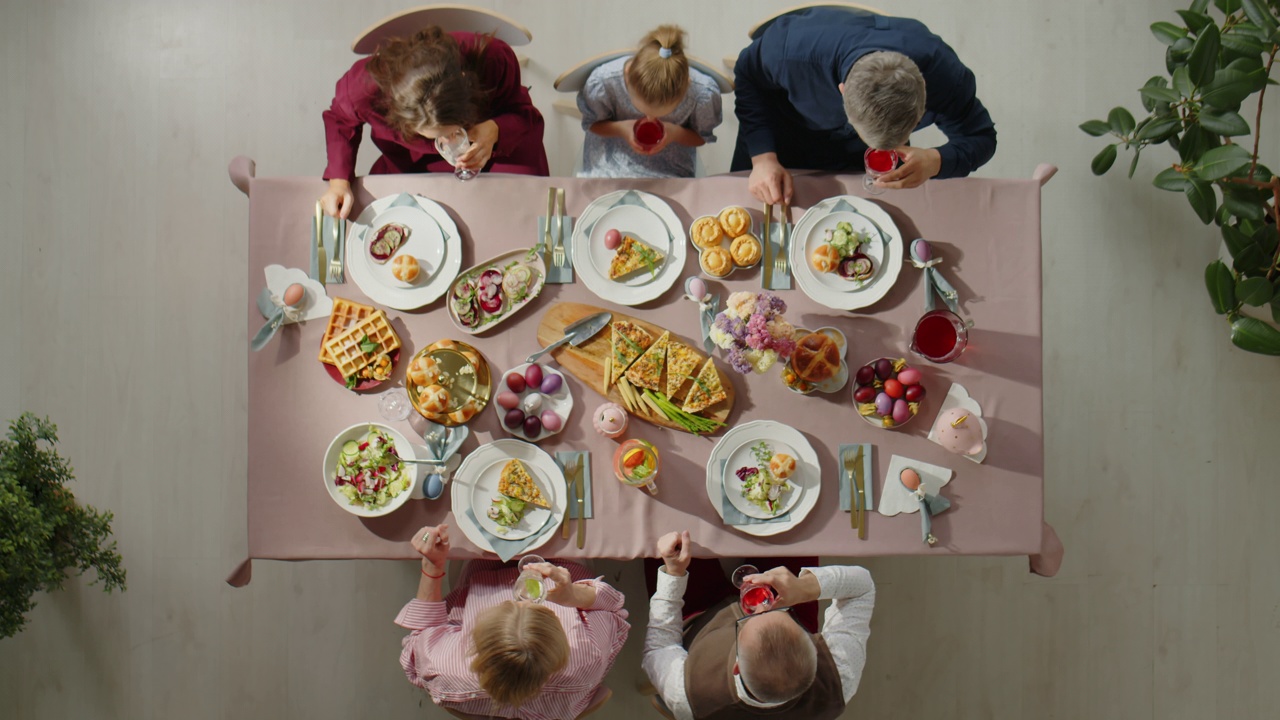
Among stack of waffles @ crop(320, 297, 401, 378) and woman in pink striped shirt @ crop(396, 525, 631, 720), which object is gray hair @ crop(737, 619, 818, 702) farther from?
stack of waffles @ crop(320, 297, 401, 378)

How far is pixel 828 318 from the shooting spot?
7.06 ft

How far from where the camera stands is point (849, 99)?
5.92 ft

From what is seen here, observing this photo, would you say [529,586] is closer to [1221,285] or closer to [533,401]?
[533,401]

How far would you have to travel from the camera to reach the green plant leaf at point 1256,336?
2541mm

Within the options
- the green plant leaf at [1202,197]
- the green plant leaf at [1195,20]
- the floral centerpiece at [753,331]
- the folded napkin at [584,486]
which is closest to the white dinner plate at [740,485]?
the floral centerpiece at [753,331]

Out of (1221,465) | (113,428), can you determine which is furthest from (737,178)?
(113,428)

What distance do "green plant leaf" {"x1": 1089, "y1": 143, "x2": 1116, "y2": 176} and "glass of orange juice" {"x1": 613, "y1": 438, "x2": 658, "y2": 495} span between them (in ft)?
6.13

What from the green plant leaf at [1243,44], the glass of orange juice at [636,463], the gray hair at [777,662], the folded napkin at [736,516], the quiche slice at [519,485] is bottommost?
the gray hair at [777,662]

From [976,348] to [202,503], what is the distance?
267cm

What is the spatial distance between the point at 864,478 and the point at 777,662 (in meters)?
0.54

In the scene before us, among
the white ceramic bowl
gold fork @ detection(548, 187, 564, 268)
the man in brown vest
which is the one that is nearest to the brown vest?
the man in brown vest

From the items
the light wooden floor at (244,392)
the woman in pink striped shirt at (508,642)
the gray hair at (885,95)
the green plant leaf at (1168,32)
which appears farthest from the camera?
the light wooden floor at (244,392)

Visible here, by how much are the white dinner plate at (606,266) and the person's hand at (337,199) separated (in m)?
0.60

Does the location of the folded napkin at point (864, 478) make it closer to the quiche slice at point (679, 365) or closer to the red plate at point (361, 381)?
the quiche slice at point (679, 365)
